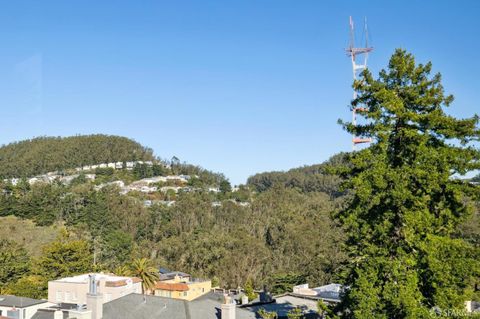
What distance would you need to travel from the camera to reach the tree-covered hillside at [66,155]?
169 metres

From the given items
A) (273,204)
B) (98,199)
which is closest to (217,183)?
(273,204)

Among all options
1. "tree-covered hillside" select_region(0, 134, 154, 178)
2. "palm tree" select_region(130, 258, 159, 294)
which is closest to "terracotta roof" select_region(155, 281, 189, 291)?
"palm tree" select_region(130, 258, 159, 294)

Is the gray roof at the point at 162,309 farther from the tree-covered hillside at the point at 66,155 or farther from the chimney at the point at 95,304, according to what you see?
the tree-covered hillside at the point at 66,155

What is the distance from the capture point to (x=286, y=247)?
81.8m

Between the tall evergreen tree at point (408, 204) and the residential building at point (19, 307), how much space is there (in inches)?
812

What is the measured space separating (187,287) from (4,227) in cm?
5515

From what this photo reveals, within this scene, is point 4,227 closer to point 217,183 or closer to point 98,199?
point 98,199

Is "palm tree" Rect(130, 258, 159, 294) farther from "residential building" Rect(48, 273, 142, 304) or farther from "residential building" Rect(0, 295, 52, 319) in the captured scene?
"residential building" Rect(0, 295, 52, 319)

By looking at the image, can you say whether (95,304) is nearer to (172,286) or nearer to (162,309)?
(162,309)

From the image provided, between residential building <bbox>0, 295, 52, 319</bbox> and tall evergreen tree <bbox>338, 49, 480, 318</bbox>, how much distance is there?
20.6 metres

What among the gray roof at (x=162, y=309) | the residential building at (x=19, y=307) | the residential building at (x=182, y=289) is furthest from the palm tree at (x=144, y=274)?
the gray roof at (x=162, y=309)

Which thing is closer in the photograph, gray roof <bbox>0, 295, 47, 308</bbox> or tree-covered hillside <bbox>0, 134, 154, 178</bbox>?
gray roof <bbox>0, 295, 47, 308</bbox>

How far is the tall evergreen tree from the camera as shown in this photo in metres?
12.4

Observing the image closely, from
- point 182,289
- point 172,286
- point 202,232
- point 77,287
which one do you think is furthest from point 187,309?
point 202,232
